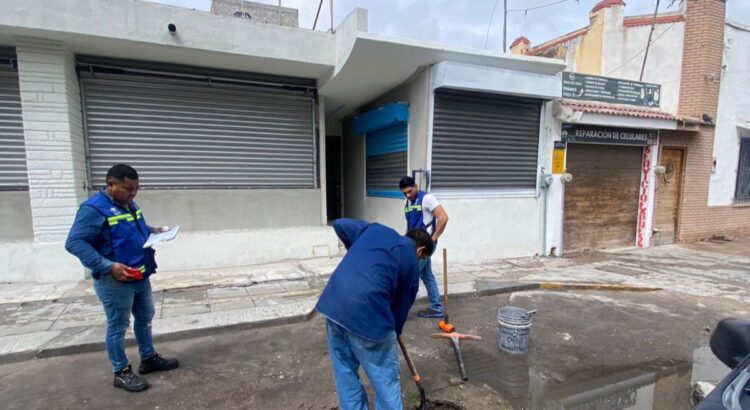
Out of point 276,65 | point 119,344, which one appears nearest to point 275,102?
point 276,65

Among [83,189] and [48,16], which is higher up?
[48,16]

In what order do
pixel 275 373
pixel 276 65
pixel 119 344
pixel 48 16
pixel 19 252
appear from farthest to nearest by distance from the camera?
pixel 276 65 < pixel 19 252 < pixel 48 16 < pixel 275 373 < pixel 119 344

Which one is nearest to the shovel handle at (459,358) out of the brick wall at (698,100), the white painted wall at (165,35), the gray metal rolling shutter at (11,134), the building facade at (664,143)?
the white painted wall at (165,35)

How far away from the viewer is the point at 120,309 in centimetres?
289

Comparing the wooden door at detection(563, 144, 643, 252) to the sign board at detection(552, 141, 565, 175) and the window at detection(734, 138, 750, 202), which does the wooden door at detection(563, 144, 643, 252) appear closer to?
the sign board at detection(552, 141, 565, 175)

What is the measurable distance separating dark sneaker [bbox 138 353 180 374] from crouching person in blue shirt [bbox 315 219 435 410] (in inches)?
75.1

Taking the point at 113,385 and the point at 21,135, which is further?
the point at 21,135

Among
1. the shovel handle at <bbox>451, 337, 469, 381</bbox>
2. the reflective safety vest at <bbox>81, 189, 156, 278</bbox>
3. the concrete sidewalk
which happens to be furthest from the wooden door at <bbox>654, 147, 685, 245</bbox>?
the reflective safety vest at <bbox>81, 189, 156, 278</bbox>

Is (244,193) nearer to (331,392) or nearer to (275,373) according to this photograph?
(275,373)

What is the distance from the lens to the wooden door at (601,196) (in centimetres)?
840

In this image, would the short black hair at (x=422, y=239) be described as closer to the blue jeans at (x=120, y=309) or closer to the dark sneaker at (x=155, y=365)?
the blue jeans at (x=120, y=309)

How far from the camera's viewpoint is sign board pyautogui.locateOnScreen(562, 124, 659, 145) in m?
8.03

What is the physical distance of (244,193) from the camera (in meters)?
6.86

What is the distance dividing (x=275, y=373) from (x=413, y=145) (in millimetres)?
4844
